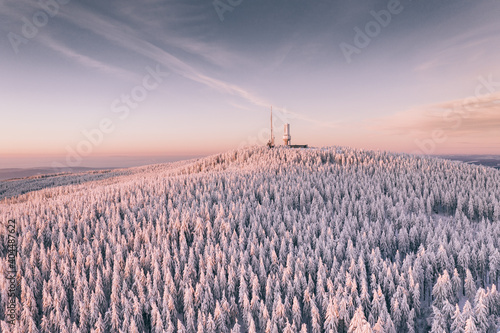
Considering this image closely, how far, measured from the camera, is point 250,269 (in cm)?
1606

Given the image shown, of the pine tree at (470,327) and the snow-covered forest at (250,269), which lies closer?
the pine tree at (470,327)

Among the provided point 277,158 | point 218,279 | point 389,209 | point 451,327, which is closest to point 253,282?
point 218,279

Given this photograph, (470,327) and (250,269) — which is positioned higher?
(250,269)

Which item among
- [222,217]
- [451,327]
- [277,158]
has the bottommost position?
[451,327]

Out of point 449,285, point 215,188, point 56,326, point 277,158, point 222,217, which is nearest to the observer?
point 56,326

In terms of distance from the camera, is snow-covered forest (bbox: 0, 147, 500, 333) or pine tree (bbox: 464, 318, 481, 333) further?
snow-covered forest (bbox: 0, 147, 500, 333)

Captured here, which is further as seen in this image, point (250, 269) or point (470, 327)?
point (250, 269)

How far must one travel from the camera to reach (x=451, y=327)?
1161 cm

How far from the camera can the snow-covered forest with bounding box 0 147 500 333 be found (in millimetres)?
12953

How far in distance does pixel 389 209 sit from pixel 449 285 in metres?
16.2

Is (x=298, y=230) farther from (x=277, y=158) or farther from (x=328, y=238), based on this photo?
(x=277, y=158)

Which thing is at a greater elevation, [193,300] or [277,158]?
[277,158]

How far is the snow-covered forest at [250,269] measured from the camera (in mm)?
12953

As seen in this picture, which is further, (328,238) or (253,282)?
(328,238)
